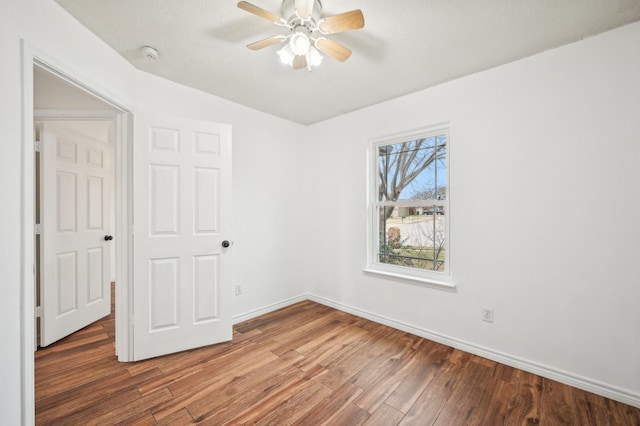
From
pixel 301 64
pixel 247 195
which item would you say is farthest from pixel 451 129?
pixel 247 195

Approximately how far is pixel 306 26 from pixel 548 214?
2218mm

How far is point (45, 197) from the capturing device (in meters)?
2.49

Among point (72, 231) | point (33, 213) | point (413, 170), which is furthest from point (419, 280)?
point (72, 231)

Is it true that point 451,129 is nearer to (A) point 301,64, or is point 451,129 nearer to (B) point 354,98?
(B) point 354,98

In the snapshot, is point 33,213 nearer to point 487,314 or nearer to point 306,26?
point 306,26

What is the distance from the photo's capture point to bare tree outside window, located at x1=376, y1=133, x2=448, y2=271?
8.72 feet

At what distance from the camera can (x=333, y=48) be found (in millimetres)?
1688

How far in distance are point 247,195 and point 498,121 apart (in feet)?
8.52

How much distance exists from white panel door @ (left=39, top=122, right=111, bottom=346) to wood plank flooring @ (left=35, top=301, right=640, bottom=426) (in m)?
0.36

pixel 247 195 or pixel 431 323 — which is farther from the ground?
pixel 247 195

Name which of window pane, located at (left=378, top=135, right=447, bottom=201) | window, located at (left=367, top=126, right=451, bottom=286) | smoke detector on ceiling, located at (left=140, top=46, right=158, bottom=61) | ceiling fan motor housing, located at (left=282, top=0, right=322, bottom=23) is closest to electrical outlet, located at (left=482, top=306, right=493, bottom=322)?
window, located at (left=367, top=126, right=451, bottom=286)

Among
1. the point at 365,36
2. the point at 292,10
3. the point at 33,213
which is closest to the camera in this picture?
the point at 33,213

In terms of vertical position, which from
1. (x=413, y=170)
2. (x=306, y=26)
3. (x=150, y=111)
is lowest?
(x=413, y=170)

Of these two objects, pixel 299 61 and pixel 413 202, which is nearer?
pixel 299 61
